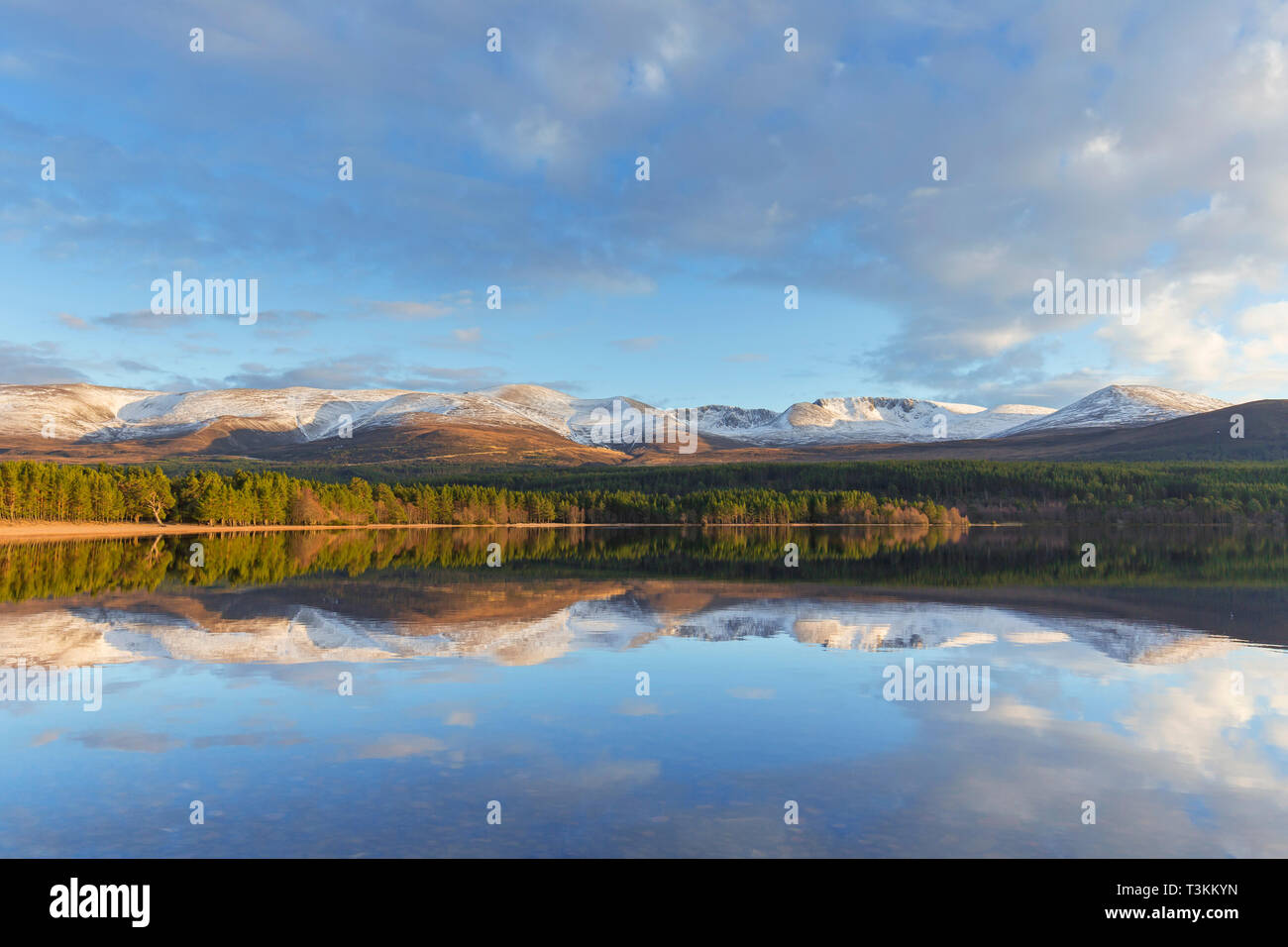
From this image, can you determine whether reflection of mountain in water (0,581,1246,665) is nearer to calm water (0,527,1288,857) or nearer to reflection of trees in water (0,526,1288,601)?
calm water (0,527,1288,857)

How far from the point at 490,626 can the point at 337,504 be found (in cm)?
14011

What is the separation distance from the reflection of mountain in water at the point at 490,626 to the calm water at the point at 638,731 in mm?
208

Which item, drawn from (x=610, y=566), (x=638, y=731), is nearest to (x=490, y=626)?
(x=638, y=731)

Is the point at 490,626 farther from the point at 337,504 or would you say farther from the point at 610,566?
the point at 337,504

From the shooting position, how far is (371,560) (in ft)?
210

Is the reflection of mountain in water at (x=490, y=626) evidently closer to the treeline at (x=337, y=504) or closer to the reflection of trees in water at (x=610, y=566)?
the reflection of trees in water at (x=610, y=566)

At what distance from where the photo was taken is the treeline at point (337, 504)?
125125mm

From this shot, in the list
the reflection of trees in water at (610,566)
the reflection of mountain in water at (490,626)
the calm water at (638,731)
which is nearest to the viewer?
the calm water at (638,731)

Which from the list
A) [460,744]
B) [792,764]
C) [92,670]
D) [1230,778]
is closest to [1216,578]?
[1230,778]

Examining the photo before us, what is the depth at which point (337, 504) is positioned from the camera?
16000cm

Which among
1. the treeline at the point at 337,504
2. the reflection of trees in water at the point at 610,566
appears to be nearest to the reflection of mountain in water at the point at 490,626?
the reflection of trees in water at the point at 610,566

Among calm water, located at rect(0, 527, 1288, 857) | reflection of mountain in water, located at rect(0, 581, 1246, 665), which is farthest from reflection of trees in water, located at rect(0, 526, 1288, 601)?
calm water, located at rect(0, 527, 1288, 857)
